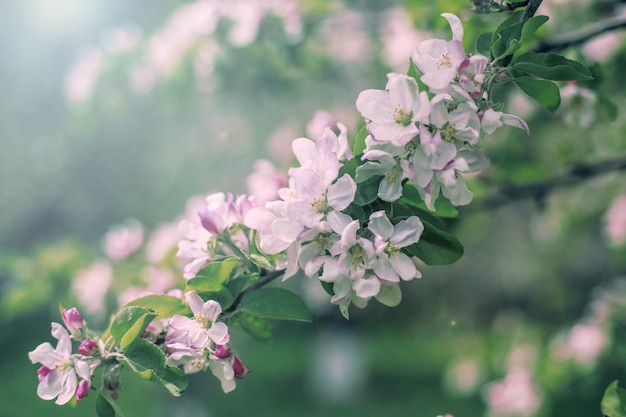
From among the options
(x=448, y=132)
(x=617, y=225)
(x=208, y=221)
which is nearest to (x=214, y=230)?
(x=208, y=221)

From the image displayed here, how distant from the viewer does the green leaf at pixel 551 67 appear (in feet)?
3.52

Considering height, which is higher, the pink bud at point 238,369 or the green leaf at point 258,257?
the green leaf at point 258,257

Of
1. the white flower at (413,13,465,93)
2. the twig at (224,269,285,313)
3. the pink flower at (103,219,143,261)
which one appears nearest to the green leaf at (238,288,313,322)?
the twig at (224,269,285,313)

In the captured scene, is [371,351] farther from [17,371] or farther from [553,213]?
[553,213]

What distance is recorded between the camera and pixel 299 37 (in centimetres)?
266

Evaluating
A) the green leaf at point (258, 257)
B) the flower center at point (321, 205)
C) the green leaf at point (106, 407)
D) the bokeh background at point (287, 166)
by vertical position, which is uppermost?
the flower center at point (321, 205)

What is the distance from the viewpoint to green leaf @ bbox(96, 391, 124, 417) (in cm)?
108

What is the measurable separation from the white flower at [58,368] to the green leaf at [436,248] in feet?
1.92

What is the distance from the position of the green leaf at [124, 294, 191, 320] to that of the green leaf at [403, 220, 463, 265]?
41 centimetres

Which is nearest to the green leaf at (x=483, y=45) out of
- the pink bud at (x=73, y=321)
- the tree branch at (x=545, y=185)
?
the pink bud at (x=73, y=321)

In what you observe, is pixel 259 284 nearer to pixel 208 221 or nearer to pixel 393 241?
pixel 208 221

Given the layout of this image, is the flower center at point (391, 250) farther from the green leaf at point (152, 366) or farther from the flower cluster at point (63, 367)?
the flower cluster at point (63, 367)

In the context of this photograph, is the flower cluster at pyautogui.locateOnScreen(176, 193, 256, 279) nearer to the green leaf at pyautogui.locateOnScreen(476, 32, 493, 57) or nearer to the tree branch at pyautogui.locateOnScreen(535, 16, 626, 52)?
the green leaf at pyautogui.locateOnScreen(476, 32, 493, 57)

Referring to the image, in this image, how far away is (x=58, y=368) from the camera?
1095mm
